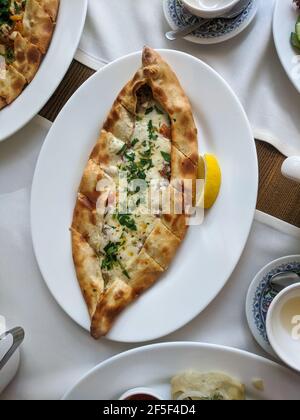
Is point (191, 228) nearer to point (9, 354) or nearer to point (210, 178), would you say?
point (210, 178)

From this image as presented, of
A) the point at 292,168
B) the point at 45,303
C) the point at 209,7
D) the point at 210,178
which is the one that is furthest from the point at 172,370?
the point at 209,7

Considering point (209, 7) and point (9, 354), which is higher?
point (209, 7)

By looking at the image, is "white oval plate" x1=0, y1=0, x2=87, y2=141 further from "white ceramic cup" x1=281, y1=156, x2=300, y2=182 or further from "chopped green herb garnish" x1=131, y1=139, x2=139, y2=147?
"white ceramic cup" x1=281, y1=156, x2=300, y2=182

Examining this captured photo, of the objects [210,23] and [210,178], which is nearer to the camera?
[210,178]

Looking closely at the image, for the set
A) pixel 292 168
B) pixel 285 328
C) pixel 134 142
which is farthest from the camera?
pixel 134 142

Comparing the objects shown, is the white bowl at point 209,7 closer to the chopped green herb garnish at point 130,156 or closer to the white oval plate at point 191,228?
the white oval plate at point 191,228

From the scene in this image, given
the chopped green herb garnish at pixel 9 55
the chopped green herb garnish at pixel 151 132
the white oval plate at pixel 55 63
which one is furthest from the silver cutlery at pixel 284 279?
the chopped green herb garnish at pixel 9 55

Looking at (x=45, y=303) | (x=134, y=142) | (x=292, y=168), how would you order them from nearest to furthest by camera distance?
(x=292, y=168) < (x=134, y=142) < (x=45, y=303)

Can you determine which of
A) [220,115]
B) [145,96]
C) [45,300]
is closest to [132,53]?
[145,96]
